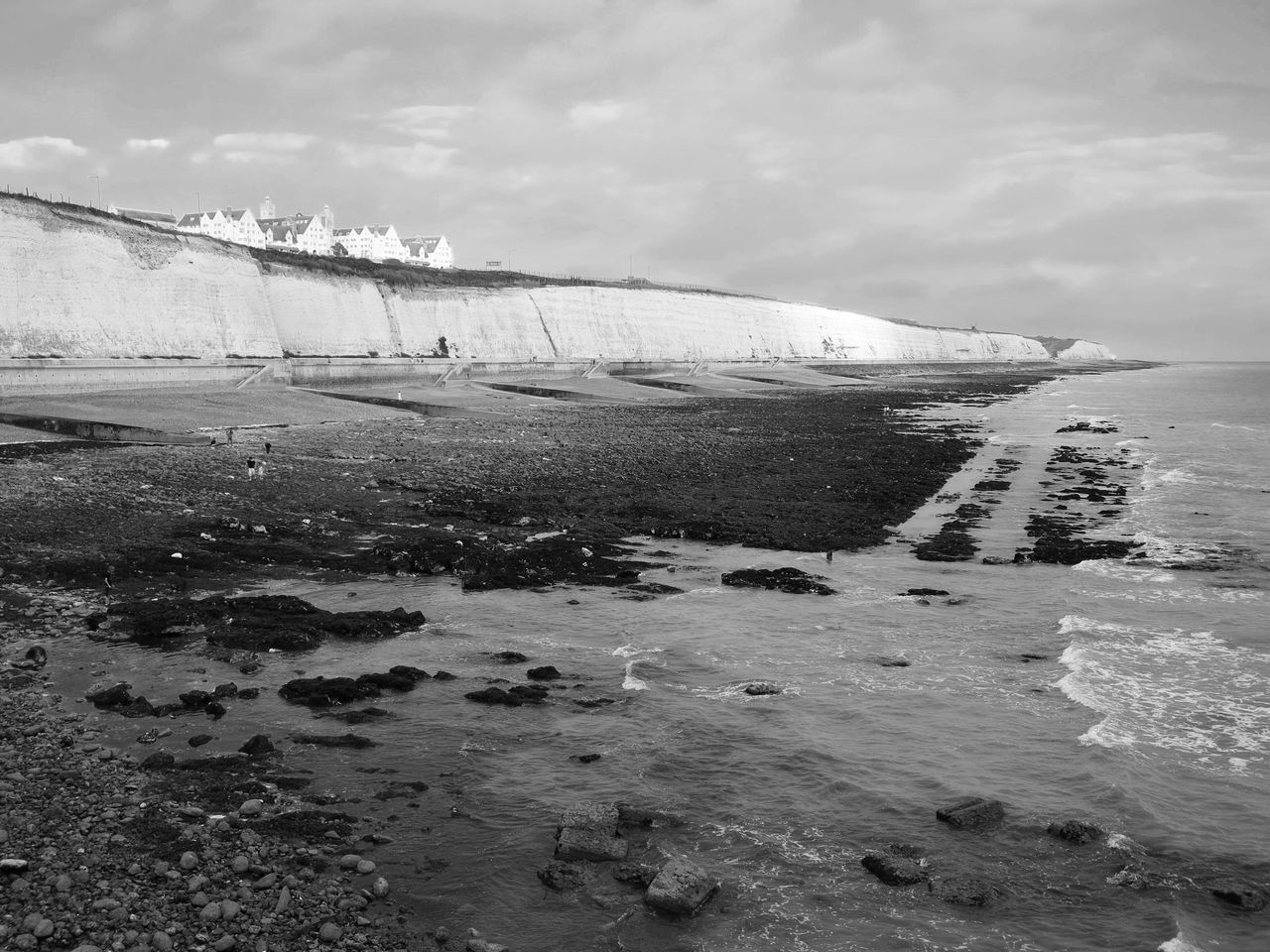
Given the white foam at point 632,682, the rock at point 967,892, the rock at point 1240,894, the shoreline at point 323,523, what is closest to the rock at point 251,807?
the shoreline at point 323,523

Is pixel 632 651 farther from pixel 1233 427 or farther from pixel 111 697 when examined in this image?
pixel 1233 427

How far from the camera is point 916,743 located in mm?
8766

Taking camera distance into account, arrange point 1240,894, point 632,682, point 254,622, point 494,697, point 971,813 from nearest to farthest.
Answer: point 1240,894 → point 971,813 → point 494,697 → point 632,682 → point 254,622

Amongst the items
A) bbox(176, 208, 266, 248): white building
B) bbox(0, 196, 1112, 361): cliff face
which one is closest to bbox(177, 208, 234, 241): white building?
bbox(176, 208, 266, 248): white building

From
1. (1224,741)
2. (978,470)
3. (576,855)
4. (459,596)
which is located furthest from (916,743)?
(978,470)

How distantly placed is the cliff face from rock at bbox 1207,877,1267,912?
43827 mm

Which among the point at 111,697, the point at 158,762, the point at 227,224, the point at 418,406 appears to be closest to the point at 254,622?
the point at 111,697

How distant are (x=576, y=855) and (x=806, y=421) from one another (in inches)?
1555

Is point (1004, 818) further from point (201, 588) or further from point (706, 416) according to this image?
point (706, 416)

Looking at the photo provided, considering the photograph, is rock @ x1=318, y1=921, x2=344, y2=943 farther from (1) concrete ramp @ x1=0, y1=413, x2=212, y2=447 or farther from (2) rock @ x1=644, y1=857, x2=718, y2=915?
(1) concrete ramp @ x1=0, y1=413, x2=212, y2=447

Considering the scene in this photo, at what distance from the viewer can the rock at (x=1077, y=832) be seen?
713 cm

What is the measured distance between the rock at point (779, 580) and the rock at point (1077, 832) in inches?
276

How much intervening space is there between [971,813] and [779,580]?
741 centimetres

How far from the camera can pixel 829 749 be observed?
8.61 metres
